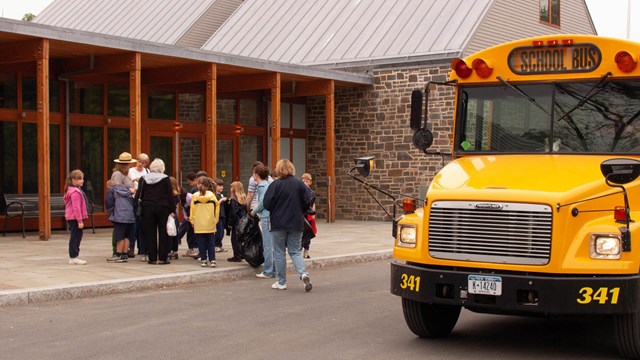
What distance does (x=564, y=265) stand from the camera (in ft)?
24.5

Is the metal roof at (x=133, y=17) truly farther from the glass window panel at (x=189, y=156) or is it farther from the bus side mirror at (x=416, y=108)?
the bus side mirror at (x=416, y=108)

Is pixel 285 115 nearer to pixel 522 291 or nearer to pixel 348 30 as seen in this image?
pixel 348 30

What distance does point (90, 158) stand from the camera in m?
22.5

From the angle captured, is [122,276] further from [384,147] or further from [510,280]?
[384,147]

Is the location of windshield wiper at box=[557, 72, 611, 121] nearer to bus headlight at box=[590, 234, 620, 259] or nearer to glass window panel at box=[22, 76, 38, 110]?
bus headlight at box=[590, 234, 620, 259]

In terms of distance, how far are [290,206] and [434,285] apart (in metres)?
4.38

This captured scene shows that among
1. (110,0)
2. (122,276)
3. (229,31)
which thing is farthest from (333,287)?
(110,0)

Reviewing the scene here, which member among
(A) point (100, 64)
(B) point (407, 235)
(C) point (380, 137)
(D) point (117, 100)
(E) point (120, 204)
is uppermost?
(A) point (100, 64)

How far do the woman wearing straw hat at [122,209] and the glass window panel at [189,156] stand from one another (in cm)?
996

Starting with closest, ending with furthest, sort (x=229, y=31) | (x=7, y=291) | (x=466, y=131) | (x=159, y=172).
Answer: (x=466, y=131), (x=7, y=291), (x=159, y=172), (x=229, y=31)

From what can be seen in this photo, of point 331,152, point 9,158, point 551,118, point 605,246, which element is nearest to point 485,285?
point 605,246

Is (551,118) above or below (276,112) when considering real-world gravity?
below

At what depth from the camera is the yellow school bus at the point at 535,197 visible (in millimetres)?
7465

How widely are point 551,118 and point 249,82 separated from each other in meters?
16.3
